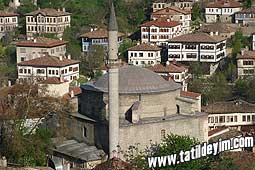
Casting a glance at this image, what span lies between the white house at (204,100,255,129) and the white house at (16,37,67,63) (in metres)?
13.4

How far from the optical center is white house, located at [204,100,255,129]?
88.0ft

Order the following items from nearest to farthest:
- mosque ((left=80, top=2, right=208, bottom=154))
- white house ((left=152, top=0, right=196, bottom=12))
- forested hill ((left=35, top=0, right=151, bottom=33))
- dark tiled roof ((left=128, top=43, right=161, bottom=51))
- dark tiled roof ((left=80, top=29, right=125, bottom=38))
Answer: mosque ((left=80, top=2, right=208, bottom=154)) < dark tiled roof ((left=128, top=43, right=161, bottom=51)) < dark tiled roof ((left=80, top=29, right=125, bottom=38)) < forested hill ((left=35, top=0, right=151, bottom=33)) < white house ((left=152, top=0, right=196, bottom=12))

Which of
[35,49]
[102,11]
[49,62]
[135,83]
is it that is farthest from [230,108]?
[102,11]

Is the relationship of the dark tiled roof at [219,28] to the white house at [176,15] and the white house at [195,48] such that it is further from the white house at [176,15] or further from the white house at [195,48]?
the white house at [195,48]

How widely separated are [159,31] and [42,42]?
667cm

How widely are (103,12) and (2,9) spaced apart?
6915 millimetres

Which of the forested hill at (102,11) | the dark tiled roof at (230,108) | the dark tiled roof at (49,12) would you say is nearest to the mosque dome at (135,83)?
the dark tiled roof at (230,108)

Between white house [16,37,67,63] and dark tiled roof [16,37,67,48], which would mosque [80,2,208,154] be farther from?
dark tiled roof [16,37,67,48]

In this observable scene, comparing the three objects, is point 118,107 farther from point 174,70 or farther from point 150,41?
point 150,41

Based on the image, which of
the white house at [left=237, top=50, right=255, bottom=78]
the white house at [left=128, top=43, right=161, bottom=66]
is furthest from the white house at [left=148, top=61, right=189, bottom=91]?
the white house at [left=128, top=43, right=161, bottom=66]

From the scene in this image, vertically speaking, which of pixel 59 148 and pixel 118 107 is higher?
pixel 118 107

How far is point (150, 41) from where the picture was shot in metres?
41.1

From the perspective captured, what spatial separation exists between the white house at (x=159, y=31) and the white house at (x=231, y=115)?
1379 cm

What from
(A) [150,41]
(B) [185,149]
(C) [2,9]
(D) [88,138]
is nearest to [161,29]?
(A) [150,41]
